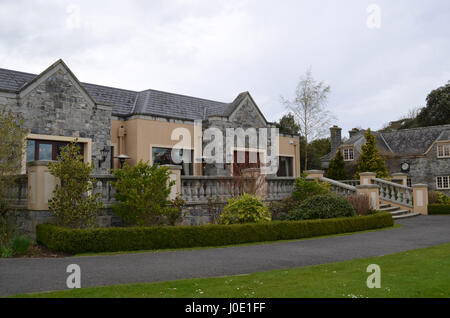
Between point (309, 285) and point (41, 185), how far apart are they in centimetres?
810

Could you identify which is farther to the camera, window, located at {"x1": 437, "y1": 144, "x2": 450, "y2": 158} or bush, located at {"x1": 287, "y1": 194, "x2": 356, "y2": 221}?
window, located at {"x1": 437, "y1": 144, "x2": 450, "y2": 158}

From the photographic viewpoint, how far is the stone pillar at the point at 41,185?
11.2m

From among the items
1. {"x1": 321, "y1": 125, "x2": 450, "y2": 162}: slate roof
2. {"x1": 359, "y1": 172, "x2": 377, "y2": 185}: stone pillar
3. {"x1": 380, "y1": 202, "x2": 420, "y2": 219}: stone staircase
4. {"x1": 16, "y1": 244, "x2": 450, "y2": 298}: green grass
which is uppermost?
{"x1": 321, "y1": 125, "x2": 450, "y2": 162}: slate roof

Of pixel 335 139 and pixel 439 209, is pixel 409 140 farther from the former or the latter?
pixel 439 209

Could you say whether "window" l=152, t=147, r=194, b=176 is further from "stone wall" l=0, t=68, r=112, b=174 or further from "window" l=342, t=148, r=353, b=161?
"window" l=342, t=148, r=353, b=161

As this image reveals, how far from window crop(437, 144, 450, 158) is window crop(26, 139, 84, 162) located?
31405 millimetres

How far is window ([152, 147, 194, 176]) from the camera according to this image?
20.6 m

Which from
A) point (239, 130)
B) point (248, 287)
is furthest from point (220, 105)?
point (248, 287)

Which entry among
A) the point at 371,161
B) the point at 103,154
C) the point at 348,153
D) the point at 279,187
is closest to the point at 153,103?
the point at 103,154

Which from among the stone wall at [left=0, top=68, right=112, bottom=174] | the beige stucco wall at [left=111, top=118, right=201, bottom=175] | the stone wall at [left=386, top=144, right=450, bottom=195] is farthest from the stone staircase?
the stone wall at [left=386, top=144, right=450, bottom=195]

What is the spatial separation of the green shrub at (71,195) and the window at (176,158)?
29.7 ft

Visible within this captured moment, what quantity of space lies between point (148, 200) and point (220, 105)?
49.2 ft

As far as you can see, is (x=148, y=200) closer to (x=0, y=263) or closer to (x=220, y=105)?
(x=0, y=263)

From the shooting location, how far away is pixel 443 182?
35.2 metres
